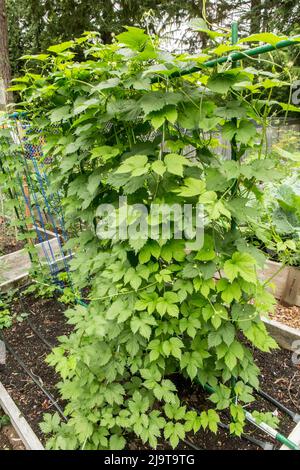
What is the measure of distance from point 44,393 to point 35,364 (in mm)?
316

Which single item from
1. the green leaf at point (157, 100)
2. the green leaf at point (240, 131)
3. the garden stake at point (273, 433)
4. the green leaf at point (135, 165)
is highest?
the green leaf at point (157, 100)

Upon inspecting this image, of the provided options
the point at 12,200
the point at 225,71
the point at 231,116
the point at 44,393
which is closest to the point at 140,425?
the point at 44,393

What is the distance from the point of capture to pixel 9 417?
6.56 ft

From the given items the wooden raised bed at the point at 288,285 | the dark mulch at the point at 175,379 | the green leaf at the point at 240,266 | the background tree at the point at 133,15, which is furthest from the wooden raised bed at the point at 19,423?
the background tree at the point at 133,15

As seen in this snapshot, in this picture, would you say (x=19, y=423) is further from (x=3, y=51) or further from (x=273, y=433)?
(x=3, y=51)

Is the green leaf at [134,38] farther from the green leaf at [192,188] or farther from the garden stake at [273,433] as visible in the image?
the garden stake at [273,433]

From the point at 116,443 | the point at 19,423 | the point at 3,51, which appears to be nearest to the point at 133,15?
the point at 3,51

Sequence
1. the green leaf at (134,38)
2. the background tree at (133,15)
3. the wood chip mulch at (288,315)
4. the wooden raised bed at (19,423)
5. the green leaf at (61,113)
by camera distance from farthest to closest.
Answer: the background tree at (133,15), the wood chip mulch at (288,315), the wooden raised bed at (19,423), the green leaf at (61,113), the green leaf at (134,38)

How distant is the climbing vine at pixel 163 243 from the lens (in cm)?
122

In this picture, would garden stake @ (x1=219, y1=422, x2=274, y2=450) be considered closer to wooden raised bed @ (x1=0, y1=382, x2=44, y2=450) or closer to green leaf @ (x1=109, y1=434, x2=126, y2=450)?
green leaf @ (x1=109, y1=434, x2=126, y2=450)

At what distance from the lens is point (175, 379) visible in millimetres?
1982

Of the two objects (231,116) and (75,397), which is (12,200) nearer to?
(75,397)

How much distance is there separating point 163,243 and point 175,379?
1.13 metres

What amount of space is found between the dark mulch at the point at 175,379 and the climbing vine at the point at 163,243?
0.23 metres
